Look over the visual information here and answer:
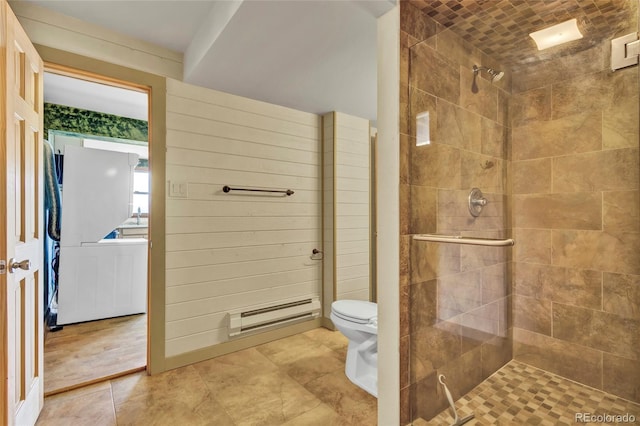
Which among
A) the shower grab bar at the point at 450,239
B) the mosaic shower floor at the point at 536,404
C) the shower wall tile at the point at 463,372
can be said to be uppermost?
the shower grab bar at the point at 450,239

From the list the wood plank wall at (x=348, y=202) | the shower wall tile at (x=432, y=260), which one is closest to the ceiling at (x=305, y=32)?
the wood plank wall at (x=348, y=202)

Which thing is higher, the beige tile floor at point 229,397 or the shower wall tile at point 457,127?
the shower wall tile at point 457,127

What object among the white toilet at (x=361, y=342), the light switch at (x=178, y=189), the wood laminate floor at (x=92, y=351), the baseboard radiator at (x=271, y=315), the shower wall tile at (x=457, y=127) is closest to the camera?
the shower wall tile at (x=457, y=127)

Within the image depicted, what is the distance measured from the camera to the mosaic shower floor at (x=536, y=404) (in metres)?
1.31

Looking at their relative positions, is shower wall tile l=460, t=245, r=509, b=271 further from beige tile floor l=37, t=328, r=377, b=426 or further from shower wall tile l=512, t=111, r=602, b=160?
beige tile floor l=37, t=328, r=377, b=426

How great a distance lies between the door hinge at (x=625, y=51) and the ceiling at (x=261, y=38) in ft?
3.14

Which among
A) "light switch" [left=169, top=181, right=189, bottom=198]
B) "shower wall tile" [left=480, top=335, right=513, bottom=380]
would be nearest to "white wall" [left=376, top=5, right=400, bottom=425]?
"shower wall tile" [left=480, top=335, right=513, bottom=380]

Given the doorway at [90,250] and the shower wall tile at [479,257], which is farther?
the doorway at [90,250]

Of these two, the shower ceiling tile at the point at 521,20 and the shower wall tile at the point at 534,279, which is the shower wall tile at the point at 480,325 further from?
the shower ceiling tile at the point at 521,20

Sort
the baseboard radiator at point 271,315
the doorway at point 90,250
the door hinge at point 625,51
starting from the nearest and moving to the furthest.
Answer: the door hinge at point 625,51, the baseboard radiator at point 271,315, the doorway at point 90,250

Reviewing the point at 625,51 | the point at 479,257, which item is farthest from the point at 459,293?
the point at 625,51

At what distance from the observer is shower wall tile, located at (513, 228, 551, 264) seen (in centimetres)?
170

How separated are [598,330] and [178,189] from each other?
265 centimetres

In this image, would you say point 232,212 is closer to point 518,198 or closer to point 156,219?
point 156,219
